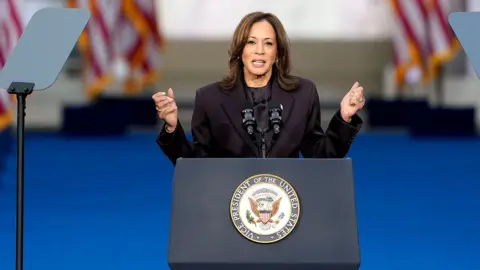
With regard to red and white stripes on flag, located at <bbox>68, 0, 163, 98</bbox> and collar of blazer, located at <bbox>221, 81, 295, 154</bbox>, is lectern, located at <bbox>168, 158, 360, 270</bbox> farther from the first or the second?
red and white stripes on flag, located at <bbox>68, 0, 163, 98</bbox>

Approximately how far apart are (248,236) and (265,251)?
0.07 meters

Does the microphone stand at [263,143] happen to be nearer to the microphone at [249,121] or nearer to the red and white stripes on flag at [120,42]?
the microphone at [249,121]

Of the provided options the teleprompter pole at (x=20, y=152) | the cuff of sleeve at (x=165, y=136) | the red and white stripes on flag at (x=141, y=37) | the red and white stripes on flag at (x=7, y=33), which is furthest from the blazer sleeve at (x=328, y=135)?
the red and white stripes on flag at (x=141, y=37)

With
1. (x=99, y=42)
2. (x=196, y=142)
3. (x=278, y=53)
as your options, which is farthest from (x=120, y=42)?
(x=278, y=53)

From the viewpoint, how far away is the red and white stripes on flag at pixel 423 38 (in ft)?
55.8

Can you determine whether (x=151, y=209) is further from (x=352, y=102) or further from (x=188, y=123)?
(x=188, y=123)

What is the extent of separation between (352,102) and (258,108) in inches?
14.2

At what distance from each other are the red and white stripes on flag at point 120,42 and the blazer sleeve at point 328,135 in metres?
13.0

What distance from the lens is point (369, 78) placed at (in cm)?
2428

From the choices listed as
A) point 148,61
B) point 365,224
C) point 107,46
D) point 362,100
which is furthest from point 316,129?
point 148,61

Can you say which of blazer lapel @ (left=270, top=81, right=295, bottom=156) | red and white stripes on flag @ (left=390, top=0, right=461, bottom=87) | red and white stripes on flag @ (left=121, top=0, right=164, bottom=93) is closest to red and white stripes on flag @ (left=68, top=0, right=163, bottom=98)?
red and white stripes on flag @ (left=121, top=0, right=164, bottom=93)

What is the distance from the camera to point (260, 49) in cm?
393

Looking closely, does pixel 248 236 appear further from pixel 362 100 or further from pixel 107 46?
pixel 107 46

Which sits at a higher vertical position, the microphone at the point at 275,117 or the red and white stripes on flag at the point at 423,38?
the microphone at the point at 275,117
